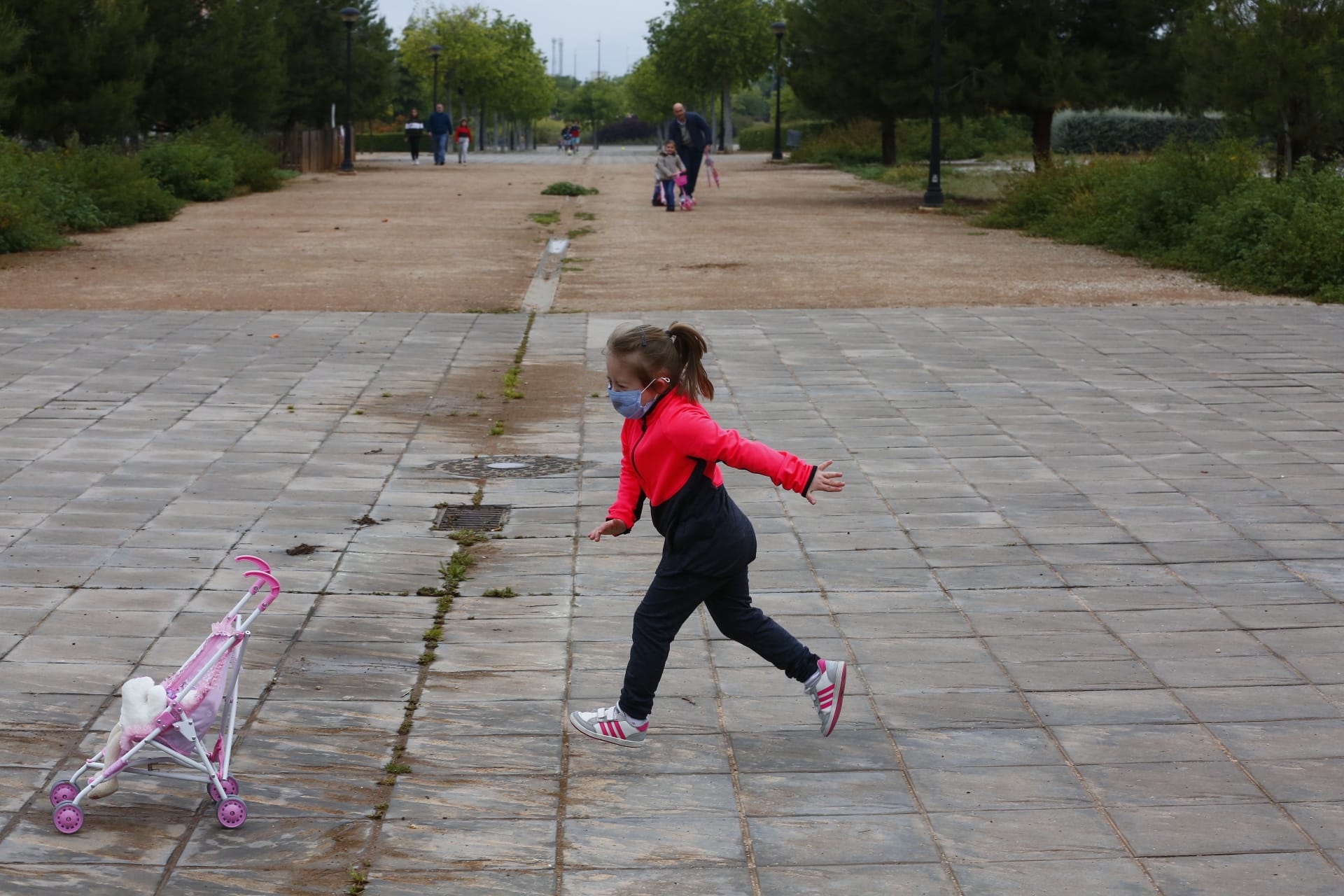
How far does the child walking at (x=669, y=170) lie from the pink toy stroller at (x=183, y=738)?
2240 centimetres

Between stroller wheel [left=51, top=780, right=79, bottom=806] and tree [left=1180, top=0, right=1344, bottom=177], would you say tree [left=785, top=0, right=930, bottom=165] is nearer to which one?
tree [left=1180, top=0, right=1344, bottom=177]

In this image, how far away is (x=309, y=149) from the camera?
4275 cm

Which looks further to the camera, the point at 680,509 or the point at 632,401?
the point at 680,509

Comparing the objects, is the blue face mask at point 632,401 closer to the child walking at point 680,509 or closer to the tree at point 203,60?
the child walking at point 680,509

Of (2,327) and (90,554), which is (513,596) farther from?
(2,327)

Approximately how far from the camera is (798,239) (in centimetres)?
2111

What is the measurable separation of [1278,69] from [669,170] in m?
11.2

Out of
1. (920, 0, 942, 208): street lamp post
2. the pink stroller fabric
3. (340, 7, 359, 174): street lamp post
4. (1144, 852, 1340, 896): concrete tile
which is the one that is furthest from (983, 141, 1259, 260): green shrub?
(340, 7, 359, 174): street lamp post

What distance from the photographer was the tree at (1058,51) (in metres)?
25.3

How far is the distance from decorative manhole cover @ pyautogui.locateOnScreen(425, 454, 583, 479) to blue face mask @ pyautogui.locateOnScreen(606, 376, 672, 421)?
363 centimetres

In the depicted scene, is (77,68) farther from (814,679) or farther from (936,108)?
(814,679)

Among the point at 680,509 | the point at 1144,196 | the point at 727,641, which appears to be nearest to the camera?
the point at 680,509

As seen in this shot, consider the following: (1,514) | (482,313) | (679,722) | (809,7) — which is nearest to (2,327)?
(482,313)

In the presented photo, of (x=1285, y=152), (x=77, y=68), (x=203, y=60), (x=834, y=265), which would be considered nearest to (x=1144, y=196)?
(x=1285, y=152)
